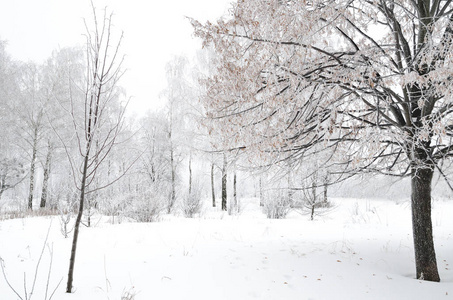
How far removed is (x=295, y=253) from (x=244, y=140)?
1.96 metres

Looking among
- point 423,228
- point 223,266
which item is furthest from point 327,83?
point 223,266

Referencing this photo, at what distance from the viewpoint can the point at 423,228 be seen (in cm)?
318

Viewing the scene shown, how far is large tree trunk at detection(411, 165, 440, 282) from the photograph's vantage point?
10.0 feet

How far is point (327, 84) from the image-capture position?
266 centimetres

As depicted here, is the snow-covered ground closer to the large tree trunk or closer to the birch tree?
the large tree trunk

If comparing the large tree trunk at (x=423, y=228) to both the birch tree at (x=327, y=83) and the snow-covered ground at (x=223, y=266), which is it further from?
the snow-covered ground at (x=223, y=266)

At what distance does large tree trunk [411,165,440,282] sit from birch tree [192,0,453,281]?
0.01 meters

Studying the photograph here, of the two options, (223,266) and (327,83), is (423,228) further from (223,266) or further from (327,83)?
(223,266)

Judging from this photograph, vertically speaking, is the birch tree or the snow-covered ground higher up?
the birch tree

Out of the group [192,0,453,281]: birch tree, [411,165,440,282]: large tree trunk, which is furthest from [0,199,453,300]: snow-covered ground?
[192,0,453,281]: birch tree

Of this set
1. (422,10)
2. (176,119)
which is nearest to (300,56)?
(422,10)

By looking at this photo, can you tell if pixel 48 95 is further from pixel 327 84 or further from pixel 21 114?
pixel 327 84

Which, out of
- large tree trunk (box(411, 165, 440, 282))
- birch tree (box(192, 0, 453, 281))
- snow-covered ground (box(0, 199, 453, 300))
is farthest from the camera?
large tree trunk (box(411, 165, 440, 282))

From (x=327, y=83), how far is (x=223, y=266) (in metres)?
2.50
